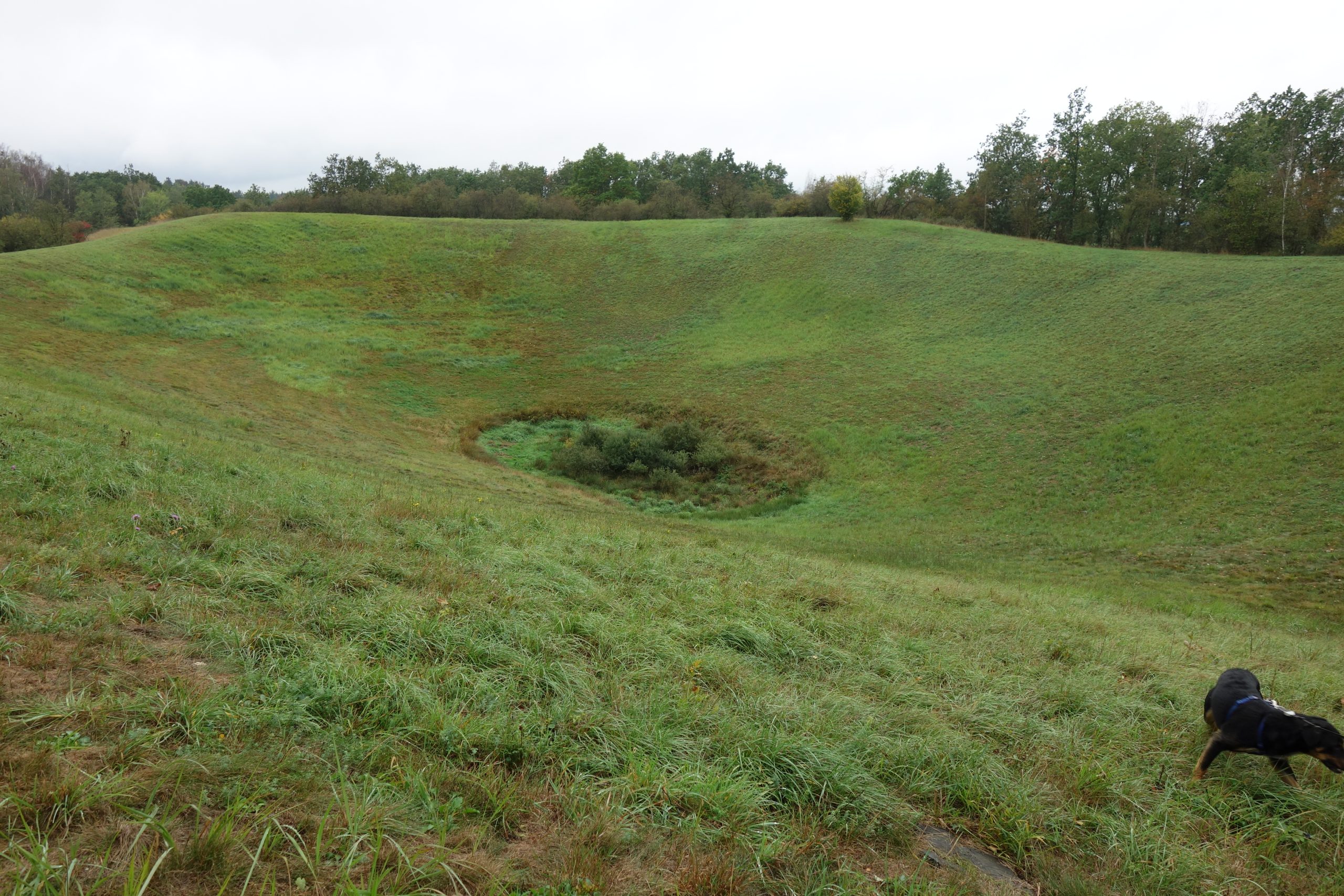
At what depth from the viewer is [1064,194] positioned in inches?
2518

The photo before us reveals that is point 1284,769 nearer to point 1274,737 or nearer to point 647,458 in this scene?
point 1274,737

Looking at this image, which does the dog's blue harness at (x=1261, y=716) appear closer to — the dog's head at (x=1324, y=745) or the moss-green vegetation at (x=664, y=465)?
the dog's head at (x=1324, y=745)

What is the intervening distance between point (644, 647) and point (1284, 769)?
17.1 feet

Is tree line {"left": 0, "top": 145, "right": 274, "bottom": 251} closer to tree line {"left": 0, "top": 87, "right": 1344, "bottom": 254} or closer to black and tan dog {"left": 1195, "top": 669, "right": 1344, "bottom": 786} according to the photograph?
tree line {"left": 0, "top": 87, "right": 1344, "bottom": 254}

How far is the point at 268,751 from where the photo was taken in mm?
3344

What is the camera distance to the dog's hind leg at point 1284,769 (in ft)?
16.4

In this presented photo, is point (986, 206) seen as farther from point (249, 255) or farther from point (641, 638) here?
point (641, 638)

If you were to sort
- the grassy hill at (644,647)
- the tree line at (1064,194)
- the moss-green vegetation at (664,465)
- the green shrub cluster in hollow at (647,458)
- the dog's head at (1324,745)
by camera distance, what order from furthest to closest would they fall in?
the tree line at (1064,194) → the green shrub cluster in hollow at (647,458) → the moss-green vegetation at (664,465) → the dog's head at (1324,745) → the grassy hill at (644,647)

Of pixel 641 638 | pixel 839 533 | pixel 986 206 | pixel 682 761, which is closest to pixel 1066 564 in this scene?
pixel 839 533

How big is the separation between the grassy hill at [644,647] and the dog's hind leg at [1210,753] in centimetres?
14

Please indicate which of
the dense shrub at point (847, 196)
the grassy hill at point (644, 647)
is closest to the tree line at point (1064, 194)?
the dense shrub at point (847, 196)

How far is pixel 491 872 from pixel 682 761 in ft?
4.78

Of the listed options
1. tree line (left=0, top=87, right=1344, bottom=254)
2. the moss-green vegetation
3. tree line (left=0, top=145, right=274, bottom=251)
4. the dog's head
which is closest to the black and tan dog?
the dog's head

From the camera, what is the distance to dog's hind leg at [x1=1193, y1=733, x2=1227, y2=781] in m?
5.03
